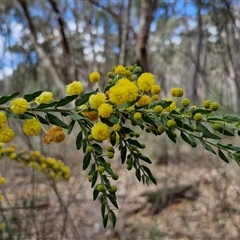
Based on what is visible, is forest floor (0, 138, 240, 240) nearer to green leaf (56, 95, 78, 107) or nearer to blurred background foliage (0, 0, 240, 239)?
blurred background foliage (0, 0, 240, 239)

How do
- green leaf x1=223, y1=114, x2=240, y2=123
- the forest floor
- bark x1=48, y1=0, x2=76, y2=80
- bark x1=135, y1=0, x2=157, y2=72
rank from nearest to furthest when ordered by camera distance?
green leaf x1=223, y1=114, x2=240, y2=123 < the forest floor < bark x1=135, y1=0, x2=157, y2=72 < bark x1=48, y1=0, x2=76, y2=80

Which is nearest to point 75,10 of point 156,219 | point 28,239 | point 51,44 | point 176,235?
point 51,44

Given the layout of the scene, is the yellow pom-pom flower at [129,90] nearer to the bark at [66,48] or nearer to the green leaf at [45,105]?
the green leaf at [45,105]

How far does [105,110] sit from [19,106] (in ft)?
0.44

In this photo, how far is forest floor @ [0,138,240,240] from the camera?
2.06m

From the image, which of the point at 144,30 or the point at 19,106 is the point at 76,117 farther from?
the point at 144,30

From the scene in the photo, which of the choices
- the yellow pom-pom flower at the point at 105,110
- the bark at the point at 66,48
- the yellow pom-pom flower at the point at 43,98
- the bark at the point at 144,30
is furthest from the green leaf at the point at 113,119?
the bark at the point at 66,48

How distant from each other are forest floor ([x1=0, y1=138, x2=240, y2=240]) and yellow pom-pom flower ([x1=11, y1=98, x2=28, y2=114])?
112 centimetres

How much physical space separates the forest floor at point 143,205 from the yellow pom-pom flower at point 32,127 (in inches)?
43.0

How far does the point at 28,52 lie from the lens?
15.8 feet

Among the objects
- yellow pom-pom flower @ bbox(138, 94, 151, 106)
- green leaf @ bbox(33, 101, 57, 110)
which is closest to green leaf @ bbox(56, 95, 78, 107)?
green leaf @ bbox(33, 101, 57, 110)

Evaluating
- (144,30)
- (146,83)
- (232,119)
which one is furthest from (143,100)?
(144,30)

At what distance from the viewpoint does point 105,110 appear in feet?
1.83

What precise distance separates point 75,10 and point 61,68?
0.79m
